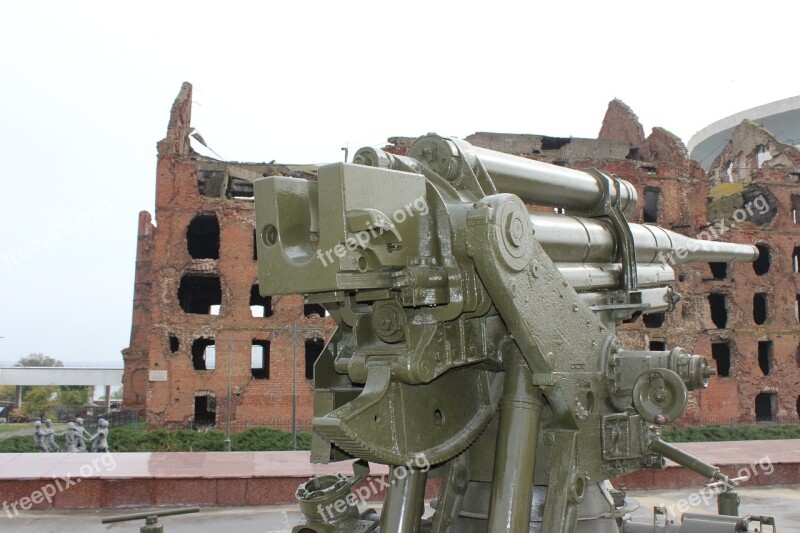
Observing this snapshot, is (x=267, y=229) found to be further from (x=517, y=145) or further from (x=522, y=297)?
(x=517, y=145)

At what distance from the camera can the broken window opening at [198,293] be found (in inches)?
1272

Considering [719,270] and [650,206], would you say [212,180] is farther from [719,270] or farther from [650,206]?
[719,270]

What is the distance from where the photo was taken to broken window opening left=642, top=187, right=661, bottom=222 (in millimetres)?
31453

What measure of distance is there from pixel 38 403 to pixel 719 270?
35.6 meters

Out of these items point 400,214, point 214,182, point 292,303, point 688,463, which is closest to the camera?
point 400,214

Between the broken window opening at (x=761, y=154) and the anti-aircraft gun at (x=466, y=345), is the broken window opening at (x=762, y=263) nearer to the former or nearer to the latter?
the broken window opening at (x=761, y=154)

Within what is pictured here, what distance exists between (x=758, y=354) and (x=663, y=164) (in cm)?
885

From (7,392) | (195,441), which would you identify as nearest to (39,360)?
(7,392)

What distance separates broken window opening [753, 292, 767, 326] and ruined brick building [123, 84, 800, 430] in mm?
60

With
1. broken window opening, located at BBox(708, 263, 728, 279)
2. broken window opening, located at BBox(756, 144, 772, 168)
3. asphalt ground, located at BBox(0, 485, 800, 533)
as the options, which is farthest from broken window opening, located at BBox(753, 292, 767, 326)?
asphalt ground, located at BBox(0, 485, 800, 533)

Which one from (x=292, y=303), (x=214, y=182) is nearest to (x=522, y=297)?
(x=292, y=303)

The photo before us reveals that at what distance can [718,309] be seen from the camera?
3338 cm

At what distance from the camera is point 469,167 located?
4395mm

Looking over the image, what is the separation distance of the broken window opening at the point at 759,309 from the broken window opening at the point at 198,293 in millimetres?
22633
